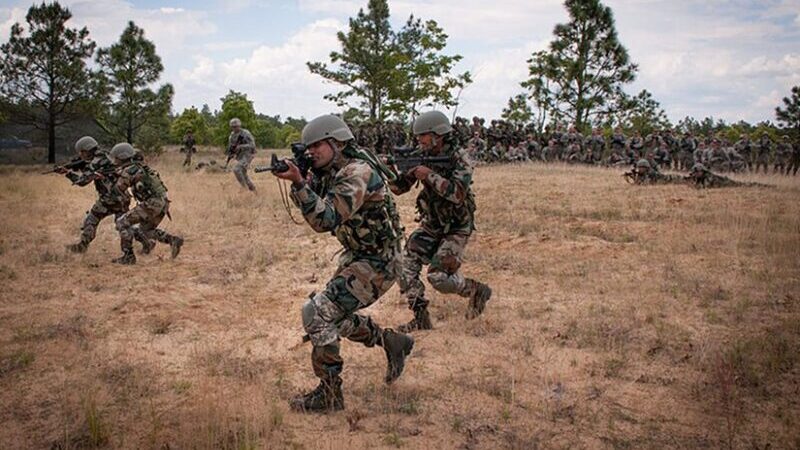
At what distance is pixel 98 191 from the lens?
9328 mm

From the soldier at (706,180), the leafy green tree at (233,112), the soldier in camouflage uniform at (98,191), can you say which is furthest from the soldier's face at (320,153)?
the leafy green tree at (233,112)

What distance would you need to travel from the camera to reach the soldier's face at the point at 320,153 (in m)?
4.14

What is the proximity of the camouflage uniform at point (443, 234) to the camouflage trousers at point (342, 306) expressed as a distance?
1.24 m

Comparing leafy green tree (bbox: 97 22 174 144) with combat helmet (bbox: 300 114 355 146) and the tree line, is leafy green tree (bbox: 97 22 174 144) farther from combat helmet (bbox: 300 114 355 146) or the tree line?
combat helmet (bbox: 300 114 355 146)

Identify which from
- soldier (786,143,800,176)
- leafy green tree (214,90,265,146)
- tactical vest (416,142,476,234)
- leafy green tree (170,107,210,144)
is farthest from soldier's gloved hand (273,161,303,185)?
leafy green tree (170,107,210,144)

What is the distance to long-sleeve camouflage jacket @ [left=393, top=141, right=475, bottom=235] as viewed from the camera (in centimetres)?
543

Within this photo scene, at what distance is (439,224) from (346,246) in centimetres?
176

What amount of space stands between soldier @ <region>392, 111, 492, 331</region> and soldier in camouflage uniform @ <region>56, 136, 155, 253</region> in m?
5.09

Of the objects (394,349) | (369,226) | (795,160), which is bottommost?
(394,349)

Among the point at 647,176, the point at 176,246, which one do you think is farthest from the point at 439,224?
the point at 647,176

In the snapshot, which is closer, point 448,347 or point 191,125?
point 448,347

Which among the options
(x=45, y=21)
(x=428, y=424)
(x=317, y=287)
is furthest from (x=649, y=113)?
(x=428, y=424)

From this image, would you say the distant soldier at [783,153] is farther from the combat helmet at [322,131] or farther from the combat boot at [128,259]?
the combat helmet at [322,131]

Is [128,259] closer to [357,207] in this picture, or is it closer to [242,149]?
[357,207]
